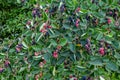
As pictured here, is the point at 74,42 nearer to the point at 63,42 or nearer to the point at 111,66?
the point at 63,42

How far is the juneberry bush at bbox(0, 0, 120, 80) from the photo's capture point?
1.89 meters

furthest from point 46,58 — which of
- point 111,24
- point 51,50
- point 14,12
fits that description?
point 14,12

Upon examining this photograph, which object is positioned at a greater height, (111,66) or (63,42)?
(63,42)

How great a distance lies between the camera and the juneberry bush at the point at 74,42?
1887 millimetres

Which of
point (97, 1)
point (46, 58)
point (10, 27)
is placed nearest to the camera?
point (46, 58)

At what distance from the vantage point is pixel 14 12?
20.6 ft

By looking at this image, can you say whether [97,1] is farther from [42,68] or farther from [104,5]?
[42,68]

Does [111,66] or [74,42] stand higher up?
[74,42]

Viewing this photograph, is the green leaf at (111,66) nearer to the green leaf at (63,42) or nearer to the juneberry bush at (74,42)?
the juneberry bush at (74,42)

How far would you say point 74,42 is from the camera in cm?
192

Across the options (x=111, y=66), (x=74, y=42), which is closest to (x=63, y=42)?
(x=74, y=42)

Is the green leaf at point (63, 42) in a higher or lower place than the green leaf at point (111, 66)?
higher

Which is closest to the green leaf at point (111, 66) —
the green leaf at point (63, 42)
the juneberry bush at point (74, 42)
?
the juneberry bush at point (74, 42)

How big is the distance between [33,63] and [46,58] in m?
0.13
